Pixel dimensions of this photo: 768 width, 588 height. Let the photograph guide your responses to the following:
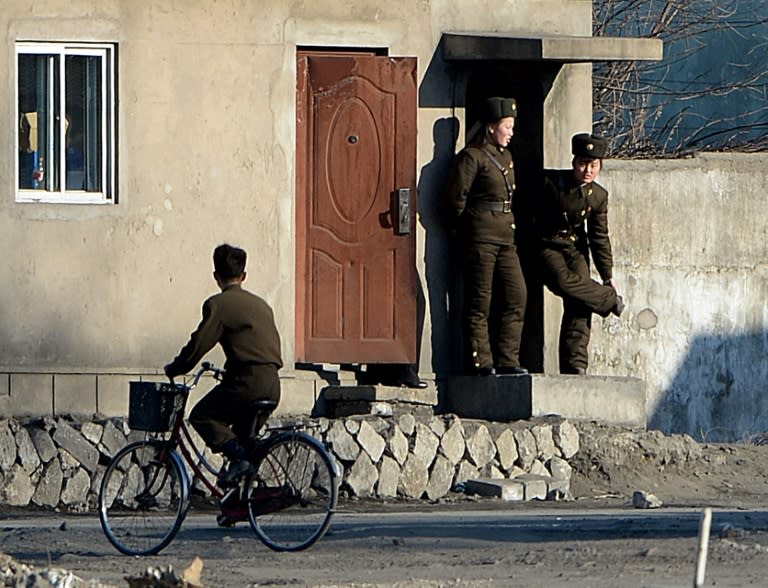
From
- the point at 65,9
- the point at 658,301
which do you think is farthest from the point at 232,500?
the point at 658,301

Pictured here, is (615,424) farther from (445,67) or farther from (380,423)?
(445,67)

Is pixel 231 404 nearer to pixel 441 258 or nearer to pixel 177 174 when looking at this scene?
pixel 177 174

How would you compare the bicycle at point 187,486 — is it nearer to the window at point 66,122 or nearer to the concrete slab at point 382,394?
the concrete slab at point 382,394

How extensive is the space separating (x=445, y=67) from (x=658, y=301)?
2.96m

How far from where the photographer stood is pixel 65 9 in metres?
14.7

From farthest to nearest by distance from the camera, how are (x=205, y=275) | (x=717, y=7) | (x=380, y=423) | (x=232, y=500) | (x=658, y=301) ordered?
(x=717, y=7)
(x=658, y=301)
(x=205, y=275)
(x=380, y=423)
(x=232, y=500)

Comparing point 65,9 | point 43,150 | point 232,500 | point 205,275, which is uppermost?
point 65,9

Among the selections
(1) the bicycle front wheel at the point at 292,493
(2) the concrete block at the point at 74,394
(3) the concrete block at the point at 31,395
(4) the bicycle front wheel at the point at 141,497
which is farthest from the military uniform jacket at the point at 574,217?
(4) the bicycle front wheel at the point at 141,497

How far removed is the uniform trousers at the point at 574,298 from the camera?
15.5m

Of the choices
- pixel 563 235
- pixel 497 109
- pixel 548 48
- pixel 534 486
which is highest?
pixel 548 48

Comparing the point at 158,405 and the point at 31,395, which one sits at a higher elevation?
the point at 158,405

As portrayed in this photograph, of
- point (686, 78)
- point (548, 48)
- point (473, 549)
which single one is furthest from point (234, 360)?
point (686, 78)

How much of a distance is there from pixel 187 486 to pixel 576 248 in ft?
20.4

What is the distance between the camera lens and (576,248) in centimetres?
1568
